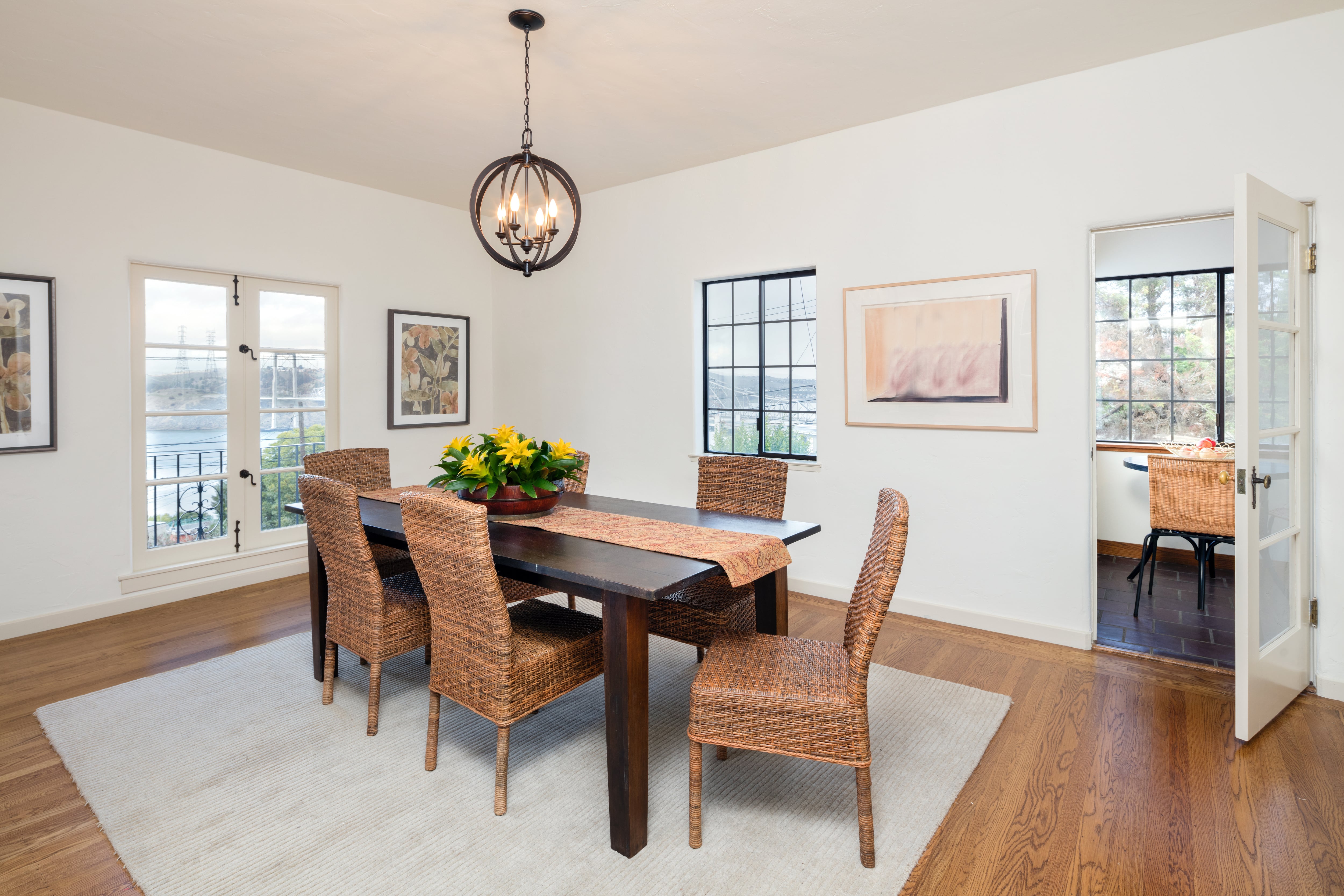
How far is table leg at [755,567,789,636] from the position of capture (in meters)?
2.44

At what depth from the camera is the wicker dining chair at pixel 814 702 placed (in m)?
1.70

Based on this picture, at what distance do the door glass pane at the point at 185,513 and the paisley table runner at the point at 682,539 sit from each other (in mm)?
2742

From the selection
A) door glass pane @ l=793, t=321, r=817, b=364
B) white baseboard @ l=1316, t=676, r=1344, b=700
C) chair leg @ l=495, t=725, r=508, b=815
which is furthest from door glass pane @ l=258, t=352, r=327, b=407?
white baseboard @ l=1316, t=676, r=1344, b=700

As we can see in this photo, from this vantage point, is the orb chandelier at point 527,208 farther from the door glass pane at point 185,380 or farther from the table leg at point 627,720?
the door glass pane at point 185,380

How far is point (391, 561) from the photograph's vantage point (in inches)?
123

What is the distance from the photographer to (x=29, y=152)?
3.43 meters

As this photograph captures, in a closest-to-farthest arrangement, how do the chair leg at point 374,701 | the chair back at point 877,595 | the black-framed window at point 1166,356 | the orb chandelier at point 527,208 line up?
the chair back at point 877,595, the chair leg at point 374,701, the orb chandelier at point 527,208, the black-framed window at point 1166,356

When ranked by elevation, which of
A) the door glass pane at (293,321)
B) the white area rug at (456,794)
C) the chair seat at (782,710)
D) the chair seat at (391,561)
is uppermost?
the door glass pane at (293,321)

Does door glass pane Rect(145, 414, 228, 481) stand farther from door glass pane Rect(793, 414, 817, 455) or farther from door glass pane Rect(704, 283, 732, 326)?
door glass pane Rect(793, 414, 817, 455)

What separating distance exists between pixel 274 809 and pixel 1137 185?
4098 mm

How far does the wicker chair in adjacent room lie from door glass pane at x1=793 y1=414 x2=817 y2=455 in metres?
1.86

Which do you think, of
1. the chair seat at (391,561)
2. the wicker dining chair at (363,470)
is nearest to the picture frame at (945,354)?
the chair seat at (391,561)

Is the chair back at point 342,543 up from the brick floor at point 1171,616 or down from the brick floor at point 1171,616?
up

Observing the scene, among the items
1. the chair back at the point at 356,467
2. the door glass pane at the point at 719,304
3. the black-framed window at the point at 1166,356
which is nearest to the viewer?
the chair back at the point at 356,467
